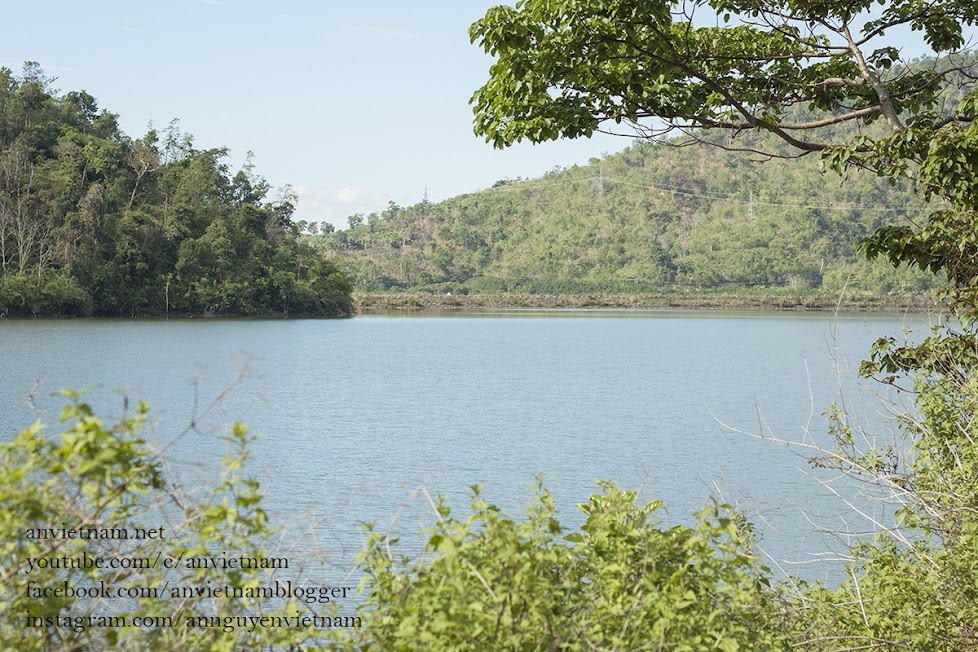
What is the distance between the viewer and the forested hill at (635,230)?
123m

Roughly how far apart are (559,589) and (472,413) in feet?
66.0

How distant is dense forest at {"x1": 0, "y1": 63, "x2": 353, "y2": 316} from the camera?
64.0m

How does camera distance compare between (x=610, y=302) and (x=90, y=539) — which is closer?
(x=90, y=539)

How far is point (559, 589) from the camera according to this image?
4.01 metres

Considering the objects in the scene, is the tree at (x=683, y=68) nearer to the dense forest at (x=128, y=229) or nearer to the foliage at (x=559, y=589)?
the foliage at (x=559, y=589)

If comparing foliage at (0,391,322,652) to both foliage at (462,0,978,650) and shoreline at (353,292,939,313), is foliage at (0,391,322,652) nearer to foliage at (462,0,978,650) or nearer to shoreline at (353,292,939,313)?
foliage at (462,0,978,650)

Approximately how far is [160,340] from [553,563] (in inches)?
1733

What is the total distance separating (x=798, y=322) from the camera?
75.4 meters

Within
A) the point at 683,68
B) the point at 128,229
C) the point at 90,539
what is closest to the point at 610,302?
the point at 128,229

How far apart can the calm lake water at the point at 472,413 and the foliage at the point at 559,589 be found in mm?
361

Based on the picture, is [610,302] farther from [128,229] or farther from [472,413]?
[472,413]

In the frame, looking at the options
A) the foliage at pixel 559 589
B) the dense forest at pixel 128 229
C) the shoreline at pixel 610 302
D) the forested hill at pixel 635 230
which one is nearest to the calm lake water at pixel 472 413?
the foliage at pixel 559 589

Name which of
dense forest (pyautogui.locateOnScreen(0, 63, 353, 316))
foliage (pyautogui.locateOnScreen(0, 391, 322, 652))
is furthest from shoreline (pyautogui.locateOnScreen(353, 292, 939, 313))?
foliage (pyautogui.locateOnScreen(0, 391, 322, 652))

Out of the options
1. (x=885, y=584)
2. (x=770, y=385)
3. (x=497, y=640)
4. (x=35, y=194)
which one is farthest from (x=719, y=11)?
(x=35, y=194)
